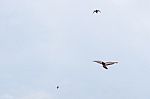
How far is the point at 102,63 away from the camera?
650 ft

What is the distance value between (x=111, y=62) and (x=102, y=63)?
9.60ft

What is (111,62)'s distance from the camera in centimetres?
19738
